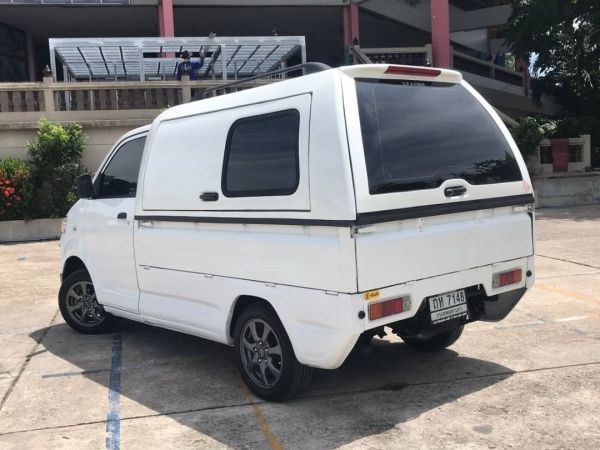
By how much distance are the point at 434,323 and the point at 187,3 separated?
20160mm

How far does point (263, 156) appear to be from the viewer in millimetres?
4266

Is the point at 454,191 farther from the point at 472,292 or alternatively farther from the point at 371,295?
the point at 371,295

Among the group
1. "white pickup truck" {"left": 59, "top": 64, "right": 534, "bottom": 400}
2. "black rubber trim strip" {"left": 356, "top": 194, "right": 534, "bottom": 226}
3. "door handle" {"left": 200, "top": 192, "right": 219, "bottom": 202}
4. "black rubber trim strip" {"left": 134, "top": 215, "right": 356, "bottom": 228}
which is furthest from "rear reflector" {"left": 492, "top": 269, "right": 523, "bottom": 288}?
"door handle" {"left": 200, "top": 192, "right": 219, "bottom": 202}

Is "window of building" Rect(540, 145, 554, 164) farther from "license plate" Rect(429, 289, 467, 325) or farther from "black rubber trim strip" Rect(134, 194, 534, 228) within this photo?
"license plate" Rect(429, 289, 467, 325)

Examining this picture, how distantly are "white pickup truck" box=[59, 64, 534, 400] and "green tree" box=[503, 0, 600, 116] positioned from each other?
15543 millimetres

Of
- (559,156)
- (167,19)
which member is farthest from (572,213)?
(167,19)

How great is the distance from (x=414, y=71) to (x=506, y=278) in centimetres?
163

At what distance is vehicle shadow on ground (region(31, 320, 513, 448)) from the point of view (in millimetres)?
3914

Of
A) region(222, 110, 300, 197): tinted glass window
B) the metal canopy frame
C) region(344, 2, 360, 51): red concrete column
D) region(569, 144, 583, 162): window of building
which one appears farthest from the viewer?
region(344, 2, 360, 51): red concrete column

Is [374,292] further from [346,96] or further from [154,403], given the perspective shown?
[154,403]

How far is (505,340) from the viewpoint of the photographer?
18.0 ft

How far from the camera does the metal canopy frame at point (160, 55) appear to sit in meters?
17.4

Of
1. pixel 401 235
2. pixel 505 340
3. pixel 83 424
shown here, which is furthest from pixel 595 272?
pixel 83 424

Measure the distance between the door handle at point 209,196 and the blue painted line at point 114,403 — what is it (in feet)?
5.16
